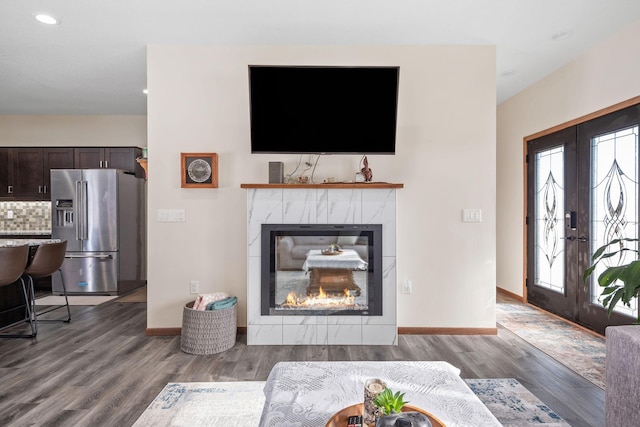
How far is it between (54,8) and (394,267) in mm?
3331

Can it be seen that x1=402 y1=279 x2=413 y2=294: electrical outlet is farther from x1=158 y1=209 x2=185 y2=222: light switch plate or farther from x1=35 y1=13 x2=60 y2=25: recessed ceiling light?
x1=35 y1=13 x2=60 y2=25: recessed ceiling light

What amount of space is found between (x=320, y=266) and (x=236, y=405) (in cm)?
130

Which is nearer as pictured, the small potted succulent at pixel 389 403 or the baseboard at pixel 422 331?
the small potted succulent at pixel 389 403

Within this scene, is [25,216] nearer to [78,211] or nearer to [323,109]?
[78,211]

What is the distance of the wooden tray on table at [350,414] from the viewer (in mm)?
1162

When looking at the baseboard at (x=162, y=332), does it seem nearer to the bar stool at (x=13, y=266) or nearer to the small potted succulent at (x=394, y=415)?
the bar stool at (x=13, y=266)

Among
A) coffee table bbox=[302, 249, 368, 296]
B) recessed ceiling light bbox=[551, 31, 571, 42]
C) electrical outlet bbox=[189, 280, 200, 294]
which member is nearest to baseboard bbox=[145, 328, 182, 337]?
electrical outlet bbox=[189, 280, 200, 294]

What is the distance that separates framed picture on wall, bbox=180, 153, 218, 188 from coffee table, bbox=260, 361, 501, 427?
2.04 metres

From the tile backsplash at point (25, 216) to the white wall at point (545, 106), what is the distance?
22.2 feet

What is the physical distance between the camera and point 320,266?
3.05 metres

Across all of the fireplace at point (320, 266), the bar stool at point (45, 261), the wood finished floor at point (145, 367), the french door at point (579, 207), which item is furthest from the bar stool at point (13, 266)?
the french door at point (579, 207)

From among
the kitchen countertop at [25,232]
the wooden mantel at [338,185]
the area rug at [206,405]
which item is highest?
the wooden mantel at [338,185]

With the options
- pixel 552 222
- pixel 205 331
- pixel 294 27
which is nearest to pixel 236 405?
pixel 205 331

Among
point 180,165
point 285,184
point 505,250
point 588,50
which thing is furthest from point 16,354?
point 588,50
